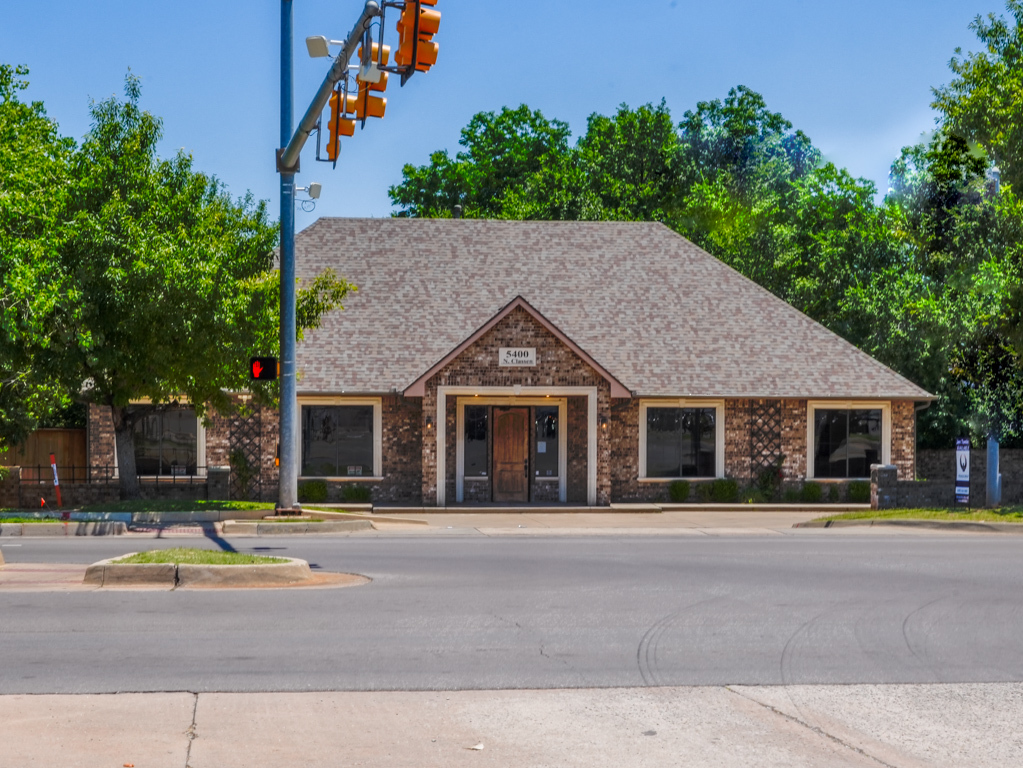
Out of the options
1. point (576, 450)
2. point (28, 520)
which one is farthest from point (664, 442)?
point (28, 520)

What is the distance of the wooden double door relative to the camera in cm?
3109

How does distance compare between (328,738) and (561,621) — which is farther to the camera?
(561,621)

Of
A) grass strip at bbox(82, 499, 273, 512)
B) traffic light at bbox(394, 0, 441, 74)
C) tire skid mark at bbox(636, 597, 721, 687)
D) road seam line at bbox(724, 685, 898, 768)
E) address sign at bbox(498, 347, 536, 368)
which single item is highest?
traffic light at bbox(394, 0, 441, 74)

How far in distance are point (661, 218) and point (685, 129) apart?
11294mm

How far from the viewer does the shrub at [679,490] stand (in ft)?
102

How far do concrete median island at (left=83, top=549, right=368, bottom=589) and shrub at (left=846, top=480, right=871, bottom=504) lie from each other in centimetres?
2080

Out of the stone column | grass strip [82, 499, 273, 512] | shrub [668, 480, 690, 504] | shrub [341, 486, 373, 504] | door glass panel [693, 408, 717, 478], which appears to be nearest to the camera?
grass strip [82, 499, 273, 512]

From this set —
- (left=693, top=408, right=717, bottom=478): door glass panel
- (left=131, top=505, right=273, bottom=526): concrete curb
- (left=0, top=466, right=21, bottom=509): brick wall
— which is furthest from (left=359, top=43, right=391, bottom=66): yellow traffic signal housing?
(left=693, top=408, right=717, bottom=478): door glass panel

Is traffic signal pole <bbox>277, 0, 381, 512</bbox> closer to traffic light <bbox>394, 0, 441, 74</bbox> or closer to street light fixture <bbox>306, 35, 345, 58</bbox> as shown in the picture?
street light fixture <bbox>306, 35, 345, 58</bbox>

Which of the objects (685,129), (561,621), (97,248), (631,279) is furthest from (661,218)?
(561,621)

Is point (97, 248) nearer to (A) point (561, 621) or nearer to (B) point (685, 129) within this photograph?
(A) point (561, 621)

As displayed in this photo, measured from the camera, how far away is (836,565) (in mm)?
16906

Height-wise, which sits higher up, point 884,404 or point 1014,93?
point 1014,93

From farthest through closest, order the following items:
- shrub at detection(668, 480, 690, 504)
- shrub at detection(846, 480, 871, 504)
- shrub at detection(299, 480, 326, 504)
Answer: shrub at detection(846, 480, 871, 504) < shrub at detection(668, 480, 690, 504) < shrub at detection(299, 480, 326, 504)
